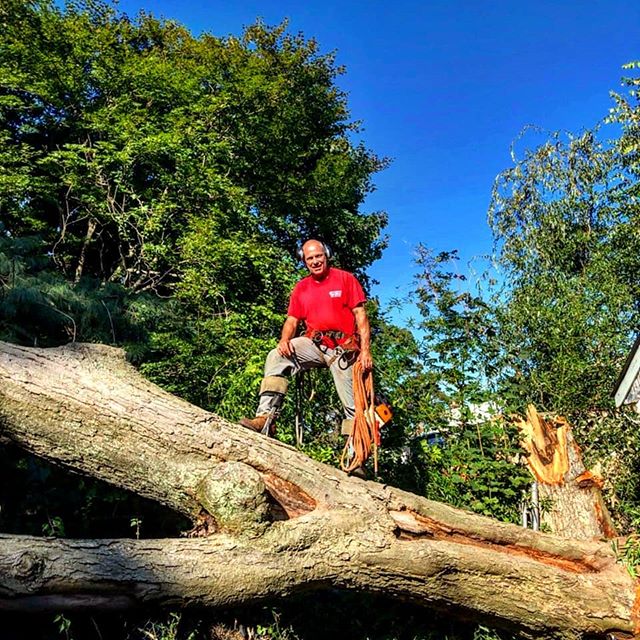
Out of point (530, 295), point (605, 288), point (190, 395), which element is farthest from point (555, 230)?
point (190, 395)

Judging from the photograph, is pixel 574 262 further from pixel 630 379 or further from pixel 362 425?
pixel 362 425

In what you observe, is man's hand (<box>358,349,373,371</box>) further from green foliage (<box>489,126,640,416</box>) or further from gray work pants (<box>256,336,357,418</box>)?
green foliage (<box>489,126,640,416</box>)

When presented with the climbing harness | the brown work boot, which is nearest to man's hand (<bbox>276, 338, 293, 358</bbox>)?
the climbing harness

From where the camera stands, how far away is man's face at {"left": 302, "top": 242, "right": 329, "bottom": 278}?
13.1ft

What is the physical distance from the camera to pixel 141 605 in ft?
8.54

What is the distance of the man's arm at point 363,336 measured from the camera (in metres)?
3.70

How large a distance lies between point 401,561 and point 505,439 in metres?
2.19

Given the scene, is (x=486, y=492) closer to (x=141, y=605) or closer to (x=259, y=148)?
(x=141, y=605)

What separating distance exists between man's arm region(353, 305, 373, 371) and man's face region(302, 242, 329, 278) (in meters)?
0.40

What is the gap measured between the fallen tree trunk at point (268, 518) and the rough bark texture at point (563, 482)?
533 mm

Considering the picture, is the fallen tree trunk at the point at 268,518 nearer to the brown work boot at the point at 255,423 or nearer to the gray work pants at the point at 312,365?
the brown work boot at the point at 255,423

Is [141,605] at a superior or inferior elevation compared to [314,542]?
inferior

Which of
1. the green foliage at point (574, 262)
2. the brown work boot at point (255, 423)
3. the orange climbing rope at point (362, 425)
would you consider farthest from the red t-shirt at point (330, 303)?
the green foliage at point (574, 262)

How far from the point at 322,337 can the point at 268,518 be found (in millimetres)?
1425
